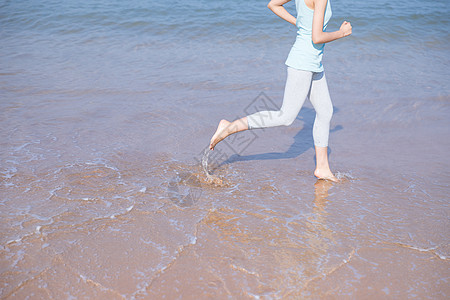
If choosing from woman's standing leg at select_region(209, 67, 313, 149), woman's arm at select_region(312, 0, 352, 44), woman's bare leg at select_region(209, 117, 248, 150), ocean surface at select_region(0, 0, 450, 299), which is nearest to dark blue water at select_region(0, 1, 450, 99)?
ocean surface at select_region(0, 0, 450, 299)

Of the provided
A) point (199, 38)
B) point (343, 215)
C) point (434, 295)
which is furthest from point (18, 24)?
point (434, 295)

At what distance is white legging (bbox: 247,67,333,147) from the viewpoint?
3328 mm

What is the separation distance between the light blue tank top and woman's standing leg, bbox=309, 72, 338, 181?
0.18m

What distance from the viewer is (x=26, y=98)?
18.6 feet

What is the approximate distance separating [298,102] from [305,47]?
477 millimetres

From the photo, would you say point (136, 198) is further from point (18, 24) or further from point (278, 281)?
point (18, 24)

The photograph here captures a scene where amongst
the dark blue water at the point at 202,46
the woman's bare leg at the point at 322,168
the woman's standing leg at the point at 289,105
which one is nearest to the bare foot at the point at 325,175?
the woman's bare leg at the point at 322,168

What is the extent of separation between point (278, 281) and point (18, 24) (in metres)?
10.9

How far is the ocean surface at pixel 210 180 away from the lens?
7.72 feet

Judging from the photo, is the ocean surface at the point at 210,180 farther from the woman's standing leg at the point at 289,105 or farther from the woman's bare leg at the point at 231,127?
the woman's standing leg at the point at 289,105

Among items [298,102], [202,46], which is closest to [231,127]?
[298,102]

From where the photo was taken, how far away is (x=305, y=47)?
10.6ft

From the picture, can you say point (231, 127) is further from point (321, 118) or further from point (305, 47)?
point (305, 47)

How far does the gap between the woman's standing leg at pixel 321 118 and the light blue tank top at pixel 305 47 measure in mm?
183
